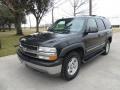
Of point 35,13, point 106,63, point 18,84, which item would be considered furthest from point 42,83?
point 35,13

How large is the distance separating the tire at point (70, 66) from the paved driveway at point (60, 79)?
16 centimetres

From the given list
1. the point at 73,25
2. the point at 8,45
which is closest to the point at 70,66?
the point at 73,25

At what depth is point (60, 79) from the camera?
3820 millimetres

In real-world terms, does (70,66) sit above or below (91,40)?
below

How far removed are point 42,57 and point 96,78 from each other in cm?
175

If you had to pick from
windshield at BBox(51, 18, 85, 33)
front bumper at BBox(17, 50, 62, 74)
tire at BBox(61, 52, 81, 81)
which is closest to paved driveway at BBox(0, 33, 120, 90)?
tire at BBox(61, 52, 81, 81)

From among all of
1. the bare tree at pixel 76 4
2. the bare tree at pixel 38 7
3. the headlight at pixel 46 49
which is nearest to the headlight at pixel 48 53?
the headlight at pixel 46 49

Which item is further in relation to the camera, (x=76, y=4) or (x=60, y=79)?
(x=76, y=4)

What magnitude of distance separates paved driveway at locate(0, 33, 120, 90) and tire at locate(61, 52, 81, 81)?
0.16 m

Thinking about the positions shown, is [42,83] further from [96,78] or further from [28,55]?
[96,78]

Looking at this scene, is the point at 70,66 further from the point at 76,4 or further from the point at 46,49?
the point at 76,4

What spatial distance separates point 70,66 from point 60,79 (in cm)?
50

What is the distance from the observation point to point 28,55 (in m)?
3.66

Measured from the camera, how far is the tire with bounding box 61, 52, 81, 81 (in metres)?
3.47
